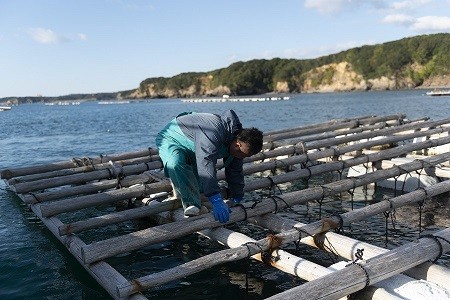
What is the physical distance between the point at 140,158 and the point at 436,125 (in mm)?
12542

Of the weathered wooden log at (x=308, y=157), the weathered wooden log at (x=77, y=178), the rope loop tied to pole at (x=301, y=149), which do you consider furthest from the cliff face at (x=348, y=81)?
the weathered wooden log at (x=77, y=178)

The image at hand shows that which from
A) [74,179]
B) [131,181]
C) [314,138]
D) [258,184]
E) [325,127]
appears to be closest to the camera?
[258,184]

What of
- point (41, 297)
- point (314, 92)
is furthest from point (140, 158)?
point (314, 92)

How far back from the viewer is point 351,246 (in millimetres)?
6086

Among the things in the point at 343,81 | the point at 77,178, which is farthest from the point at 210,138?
the point at 343,81

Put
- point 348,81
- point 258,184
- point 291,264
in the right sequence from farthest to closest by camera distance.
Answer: point 348,81, point 258,184, point 291,264

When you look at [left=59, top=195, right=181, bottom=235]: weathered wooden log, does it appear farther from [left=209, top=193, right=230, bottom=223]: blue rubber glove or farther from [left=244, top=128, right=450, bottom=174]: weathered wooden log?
[left=244, top=128, right=450, bottom=174]: weathered wooden log

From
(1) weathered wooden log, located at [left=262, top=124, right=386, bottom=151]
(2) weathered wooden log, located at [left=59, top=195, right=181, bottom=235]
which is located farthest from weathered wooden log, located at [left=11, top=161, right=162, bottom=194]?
(1) weathered wooden log, located at [left=262, top=124, right=386, bottom=151]

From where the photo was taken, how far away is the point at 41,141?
3703 centimetres

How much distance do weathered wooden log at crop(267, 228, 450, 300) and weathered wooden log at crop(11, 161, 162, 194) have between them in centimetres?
780

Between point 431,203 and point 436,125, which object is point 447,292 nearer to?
point 431,203

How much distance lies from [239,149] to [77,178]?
6.46 m

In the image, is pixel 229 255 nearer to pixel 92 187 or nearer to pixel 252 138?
pixel 252 138

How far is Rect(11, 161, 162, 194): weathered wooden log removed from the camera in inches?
406
